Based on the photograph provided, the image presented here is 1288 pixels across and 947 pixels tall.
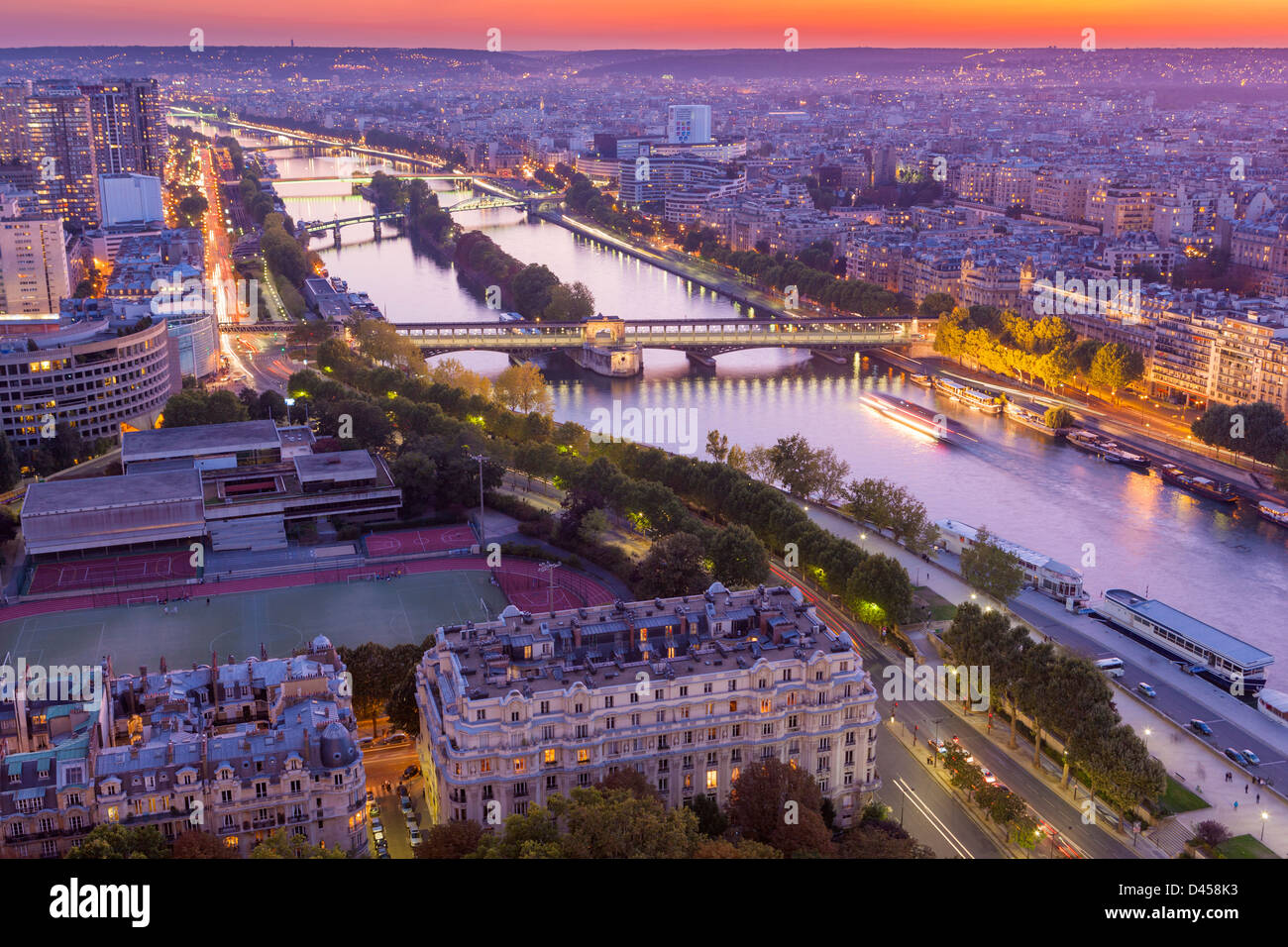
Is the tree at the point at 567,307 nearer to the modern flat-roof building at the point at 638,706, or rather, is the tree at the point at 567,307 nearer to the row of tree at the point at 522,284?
the row of tree at the point at 522,284

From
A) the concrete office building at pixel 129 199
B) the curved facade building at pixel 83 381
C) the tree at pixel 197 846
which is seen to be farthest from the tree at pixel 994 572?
the concrete office building at pixel 129 199

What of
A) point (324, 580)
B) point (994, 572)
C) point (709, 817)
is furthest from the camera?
point (324, 580)

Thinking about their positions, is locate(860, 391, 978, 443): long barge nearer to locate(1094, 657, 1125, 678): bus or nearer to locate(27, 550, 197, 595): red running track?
locate(1094, 657, 1125, 678): bus

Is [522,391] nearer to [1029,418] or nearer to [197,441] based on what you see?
[197,441]

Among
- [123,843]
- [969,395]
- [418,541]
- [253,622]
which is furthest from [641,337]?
[123,843]

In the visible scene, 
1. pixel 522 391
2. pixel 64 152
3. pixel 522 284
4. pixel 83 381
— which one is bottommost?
pixel 522 391
